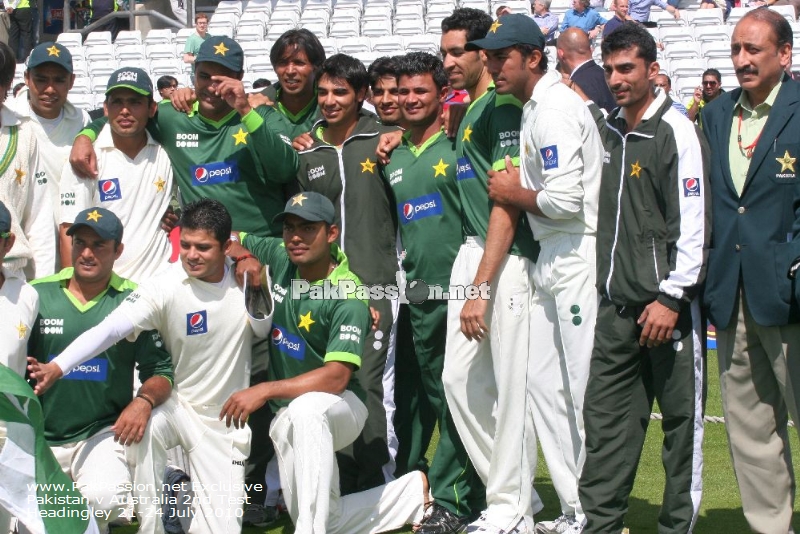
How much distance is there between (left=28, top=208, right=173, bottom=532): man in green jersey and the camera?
517 centimetres

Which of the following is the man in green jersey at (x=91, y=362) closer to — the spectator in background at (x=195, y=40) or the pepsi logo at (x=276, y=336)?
the pepsi logo at (x=276, y=336)

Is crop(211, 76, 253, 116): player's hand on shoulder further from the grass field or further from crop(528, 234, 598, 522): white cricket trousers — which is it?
the grass field

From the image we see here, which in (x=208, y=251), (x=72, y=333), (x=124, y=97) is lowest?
(x=72, y=333)

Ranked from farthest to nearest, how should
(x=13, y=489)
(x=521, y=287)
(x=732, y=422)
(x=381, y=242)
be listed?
(x=381, y=242) < (x=521, y=287) < (x=732, y=422) < (x=13, y=489)

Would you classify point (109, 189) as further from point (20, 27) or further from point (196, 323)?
point (20, 27)

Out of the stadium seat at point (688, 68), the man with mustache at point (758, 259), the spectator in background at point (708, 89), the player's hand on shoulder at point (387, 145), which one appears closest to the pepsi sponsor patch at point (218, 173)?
the player's hand on shoulder at point (387, 145)

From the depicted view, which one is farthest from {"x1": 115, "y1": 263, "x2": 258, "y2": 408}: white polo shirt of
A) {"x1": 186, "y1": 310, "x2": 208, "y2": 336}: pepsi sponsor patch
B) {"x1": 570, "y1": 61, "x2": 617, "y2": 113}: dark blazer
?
{"x1": 570, "y1": 61, "x2": 617, "y2": 113}: dark blazer

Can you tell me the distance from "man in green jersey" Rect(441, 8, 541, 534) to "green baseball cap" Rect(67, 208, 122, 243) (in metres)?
1.67

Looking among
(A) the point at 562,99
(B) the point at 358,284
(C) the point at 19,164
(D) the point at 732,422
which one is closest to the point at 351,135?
(B) the point at 358,284

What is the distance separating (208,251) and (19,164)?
1.30 meters

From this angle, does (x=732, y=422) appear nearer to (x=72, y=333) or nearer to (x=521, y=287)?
(x=521, y=287)

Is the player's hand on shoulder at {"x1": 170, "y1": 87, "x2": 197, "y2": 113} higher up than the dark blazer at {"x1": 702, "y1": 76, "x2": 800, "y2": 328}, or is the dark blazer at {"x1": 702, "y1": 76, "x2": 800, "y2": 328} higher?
the player's hand on shoulder at {"x1": 170, "y1": 87, "x2": 197, "y2": 113}

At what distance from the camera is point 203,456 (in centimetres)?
533

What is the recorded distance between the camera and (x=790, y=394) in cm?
460
